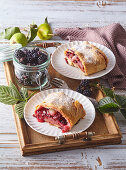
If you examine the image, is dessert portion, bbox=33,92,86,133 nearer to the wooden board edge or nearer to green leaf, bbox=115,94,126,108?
the wooden board edge

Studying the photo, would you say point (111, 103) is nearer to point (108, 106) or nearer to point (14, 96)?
point (108, 106)

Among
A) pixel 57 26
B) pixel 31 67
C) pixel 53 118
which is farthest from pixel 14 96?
pixel 57 26

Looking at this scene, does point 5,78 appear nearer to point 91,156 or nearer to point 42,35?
point 42,35

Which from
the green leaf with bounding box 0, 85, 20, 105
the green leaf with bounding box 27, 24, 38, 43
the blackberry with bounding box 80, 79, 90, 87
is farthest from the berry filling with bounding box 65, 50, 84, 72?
the green leaf with bounding box 0, 85, 20, 105

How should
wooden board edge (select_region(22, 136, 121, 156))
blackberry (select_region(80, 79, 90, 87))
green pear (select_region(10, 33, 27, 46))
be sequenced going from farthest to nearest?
green pear (select_region(10, 33, 27, 46)) < blackberry (select_region(80, 79, 90, 87)) < wooden board edge (select_region(22, 136, 121, 156))

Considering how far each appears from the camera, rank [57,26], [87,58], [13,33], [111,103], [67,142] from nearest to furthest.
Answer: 1. [67,142]
2. [111,103]
3. [87,58]
4. [13,33]
5. [57,26]

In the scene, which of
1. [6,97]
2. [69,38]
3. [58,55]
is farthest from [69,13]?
[6,97]
